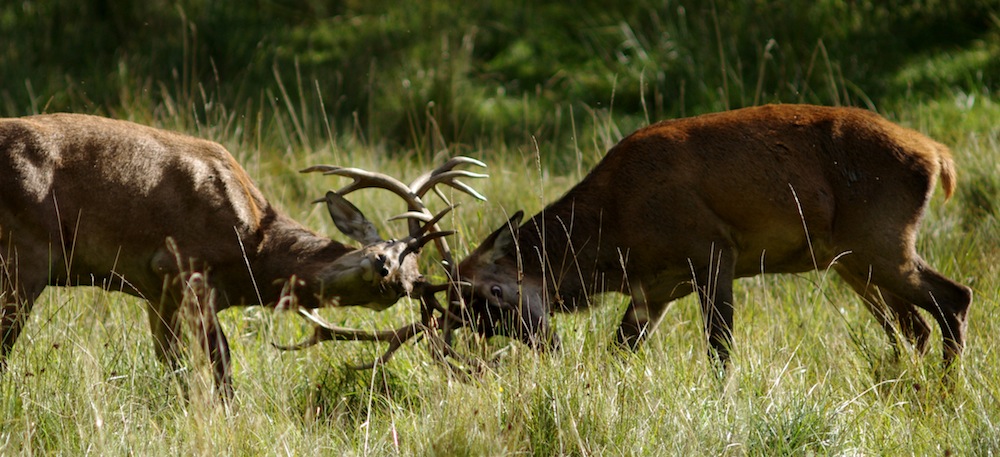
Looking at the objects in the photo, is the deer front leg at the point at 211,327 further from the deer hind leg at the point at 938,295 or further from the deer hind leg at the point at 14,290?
the deer hind leg at the point at 938,295

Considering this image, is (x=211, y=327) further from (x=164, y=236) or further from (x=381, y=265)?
(x=381, y=265)

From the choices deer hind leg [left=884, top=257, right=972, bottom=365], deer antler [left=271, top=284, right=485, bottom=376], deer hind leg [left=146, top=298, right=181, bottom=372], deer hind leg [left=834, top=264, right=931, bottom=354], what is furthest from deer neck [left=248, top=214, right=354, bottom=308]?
deer hind leg [left=884, top=257, right=972, bottom=365]

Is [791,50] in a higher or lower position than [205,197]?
lower

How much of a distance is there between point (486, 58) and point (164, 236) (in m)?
8.18

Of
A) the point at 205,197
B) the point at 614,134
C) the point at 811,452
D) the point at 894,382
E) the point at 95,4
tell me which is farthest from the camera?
the point at 95,4

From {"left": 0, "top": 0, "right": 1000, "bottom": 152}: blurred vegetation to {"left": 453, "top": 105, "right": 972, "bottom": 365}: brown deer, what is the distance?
4362 mm

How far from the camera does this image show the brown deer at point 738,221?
6.23 metres

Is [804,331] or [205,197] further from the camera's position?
Answer: [804,331]

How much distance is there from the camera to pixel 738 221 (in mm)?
6340

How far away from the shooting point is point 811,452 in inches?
184

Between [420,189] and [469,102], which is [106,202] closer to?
[420,189]

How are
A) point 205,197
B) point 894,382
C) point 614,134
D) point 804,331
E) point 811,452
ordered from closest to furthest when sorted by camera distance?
point 811,452 → point 894,382 → point 205,197 → point 804,331 → point 614,134

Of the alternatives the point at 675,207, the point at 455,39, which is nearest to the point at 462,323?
the point at 675,207

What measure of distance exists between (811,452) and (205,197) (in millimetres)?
2959
